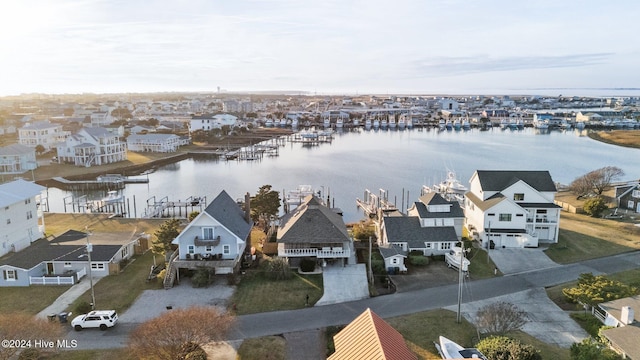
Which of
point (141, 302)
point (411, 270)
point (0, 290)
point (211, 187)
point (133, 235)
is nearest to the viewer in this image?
point (141, 302)

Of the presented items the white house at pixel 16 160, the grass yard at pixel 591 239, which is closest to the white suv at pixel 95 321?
the grass yard at pixel 591 239

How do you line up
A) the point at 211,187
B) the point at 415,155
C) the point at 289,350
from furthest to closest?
the point at 415,155
the point at 211,187
the point at 289,350

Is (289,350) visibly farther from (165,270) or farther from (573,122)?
(573,122)

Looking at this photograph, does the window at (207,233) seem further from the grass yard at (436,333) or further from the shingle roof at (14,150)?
the shingle roof at (14,150)

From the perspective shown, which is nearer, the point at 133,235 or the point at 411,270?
the point at 411,270

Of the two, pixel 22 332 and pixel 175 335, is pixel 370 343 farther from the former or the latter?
pixel 22 332

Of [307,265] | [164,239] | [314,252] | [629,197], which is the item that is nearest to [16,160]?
[164,239]

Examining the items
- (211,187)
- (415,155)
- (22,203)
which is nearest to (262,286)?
(22,203)
